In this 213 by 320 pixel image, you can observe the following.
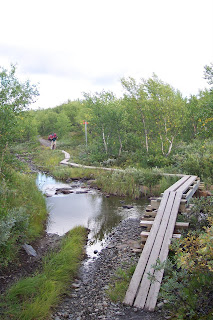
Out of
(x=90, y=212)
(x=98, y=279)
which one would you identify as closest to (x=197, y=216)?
(x=98, y=279)

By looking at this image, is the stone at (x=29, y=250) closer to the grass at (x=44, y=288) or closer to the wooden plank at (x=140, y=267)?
the grass at (x=44, y=288)

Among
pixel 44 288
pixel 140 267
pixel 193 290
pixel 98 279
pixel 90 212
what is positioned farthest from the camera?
pixel 90 212

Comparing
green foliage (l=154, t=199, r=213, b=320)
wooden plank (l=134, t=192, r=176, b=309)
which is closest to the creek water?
wooden plank (l=134, t=192, r=176, b=309)

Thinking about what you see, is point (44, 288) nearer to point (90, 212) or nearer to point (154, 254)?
point (154, 254)

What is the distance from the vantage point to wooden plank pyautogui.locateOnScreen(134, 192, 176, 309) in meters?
4.14

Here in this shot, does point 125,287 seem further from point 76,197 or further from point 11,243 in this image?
point 76,197

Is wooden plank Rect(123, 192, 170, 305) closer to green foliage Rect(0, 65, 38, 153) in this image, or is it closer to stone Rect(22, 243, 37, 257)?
stone Rect(22, 243, 37, 257)

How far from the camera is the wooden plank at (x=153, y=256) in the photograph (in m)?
4.14

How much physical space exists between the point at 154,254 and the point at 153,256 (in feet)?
0.20

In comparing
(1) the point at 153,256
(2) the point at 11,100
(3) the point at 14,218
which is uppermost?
(2) the point at 11,100

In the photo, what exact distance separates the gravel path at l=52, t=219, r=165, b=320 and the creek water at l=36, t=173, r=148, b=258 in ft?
1.49

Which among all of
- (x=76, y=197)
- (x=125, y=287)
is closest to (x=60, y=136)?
(x=76, y=197)

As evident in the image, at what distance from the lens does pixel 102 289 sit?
15.9 ft

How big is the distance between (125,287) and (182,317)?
148cm
